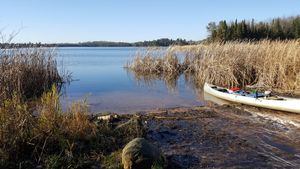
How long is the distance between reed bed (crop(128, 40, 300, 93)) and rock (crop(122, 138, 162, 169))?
884 cm

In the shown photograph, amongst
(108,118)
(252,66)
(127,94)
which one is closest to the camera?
(108,118)

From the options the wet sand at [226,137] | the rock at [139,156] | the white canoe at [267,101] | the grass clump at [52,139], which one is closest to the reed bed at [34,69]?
the wet sand at [226,137]

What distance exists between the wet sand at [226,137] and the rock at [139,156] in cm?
37

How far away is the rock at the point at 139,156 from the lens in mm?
5238

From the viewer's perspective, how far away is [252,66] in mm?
15492

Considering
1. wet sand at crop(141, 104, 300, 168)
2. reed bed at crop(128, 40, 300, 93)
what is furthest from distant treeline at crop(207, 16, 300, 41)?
wet sand at crop(141, 104, 300, 168)

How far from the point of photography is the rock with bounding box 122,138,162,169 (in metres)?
5.24

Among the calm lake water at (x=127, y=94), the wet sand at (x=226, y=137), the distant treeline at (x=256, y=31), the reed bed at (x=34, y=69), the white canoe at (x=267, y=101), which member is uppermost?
the distant treeline at (x=256, y=31)

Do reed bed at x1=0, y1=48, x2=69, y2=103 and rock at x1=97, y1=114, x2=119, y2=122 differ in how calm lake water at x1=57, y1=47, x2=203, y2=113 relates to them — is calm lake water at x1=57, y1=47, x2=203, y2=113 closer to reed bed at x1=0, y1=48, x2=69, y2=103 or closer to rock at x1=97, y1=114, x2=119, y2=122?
reed bed at x1=0, y1=48, x2=69, y2=103

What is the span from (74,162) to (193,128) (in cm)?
354

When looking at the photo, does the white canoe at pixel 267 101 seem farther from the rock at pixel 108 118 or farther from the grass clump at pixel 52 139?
the grass clump at pixel 52 139

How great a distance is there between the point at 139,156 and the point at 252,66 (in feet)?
37.0

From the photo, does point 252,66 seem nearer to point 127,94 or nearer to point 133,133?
point 127,94

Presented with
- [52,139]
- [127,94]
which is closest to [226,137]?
[52,139]
